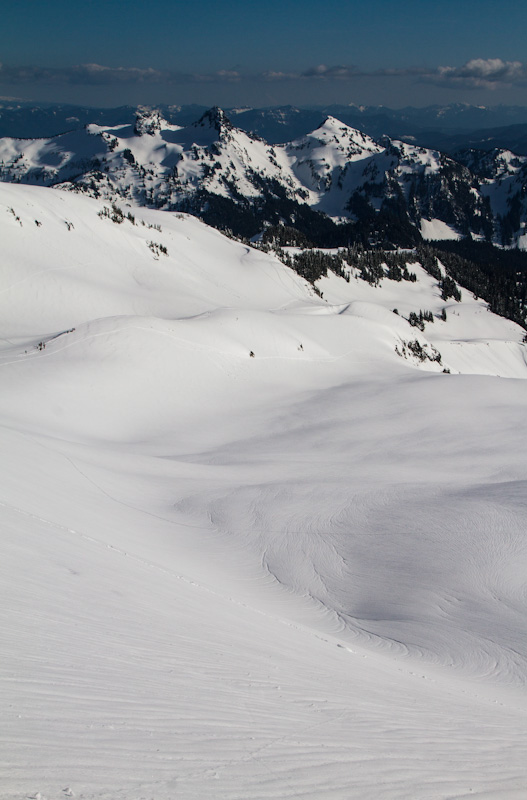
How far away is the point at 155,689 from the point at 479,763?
10.6ft

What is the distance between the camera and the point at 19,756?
3.56m

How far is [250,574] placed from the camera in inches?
458

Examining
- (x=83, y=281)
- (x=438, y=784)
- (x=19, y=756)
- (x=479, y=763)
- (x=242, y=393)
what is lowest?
(x=242, y=393)

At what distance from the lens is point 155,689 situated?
516cm

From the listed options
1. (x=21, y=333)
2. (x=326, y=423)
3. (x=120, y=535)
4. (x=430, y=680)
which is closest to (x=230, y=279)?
(x=21, y=333)

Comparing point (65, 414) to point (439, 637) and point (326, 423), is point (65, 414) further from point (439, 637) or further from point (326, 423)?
point (439, 637)

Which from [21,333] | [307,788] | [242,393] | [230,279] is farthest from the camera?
[230,279]

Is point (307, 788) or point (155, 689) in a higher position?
point (307, 788)

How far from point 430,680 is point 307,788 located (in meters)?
4.79

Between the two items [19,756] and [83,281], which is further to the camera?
[83,281]

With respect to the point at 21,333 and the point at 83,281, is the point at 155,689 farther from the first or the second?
the point at 83,281

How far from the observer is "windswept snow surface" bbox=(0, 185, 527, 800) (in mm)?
4340

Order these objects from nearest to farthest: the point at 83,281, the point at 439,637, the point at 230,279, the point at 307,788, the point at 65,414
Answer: the point at 307,788, the point at 439,637, the point at 65,414, the point at 83,281, the point at 230,279

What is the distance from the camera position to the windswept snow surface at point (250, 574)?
4.34 metres
